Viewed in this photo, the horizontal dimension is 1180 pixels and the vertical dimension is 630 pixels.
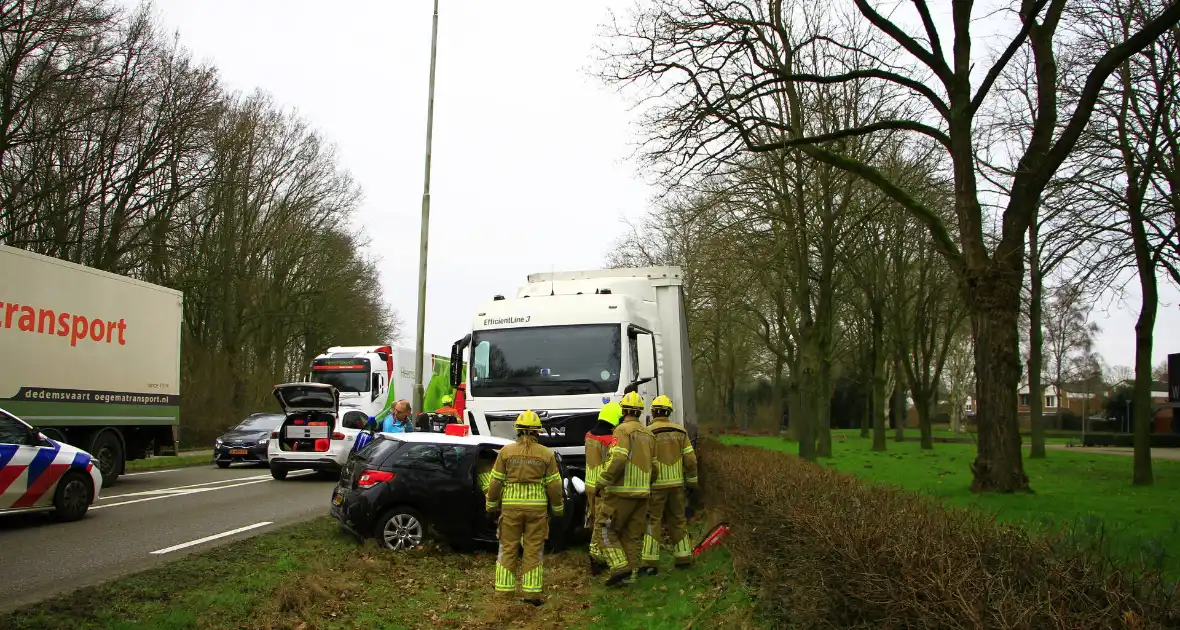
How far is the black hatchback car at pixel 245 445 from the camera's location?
25562 millimetres

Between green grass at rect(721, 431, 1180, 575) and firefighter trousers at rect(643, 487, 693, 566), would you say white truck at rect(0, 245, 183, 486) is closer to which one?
firefighter trousers at rect(643, 487, 693, 566)

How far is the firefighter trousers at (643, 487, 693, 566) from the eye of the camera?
9.89m

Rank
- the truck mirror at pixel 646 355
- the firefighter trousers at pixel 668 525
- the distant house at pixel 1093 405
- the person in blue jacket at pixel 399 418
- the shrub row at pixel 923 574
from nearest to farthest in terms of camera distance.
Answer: the shrub row at pixel 923 574 → the firefighter trousers at pixel 668 525 → the truck mirror at pixel 646 355 → the person in blue jacket at pixel 399 418 → the distant house at pixel 1093 405

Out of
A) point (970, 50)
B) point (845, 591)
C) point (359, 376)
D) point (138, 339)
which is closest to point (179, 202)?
point (359, 376)

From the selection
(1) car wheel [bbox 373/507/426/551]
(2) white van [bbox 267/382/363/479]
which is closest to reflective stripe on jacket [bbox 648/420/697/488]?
(1) car wheel [bbox 373/507/426/551]

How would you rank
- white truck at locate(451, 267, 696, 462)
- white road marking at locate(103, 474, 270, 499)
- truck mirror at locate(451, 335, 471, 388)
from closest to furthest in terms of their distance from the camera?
white truck at locate(451, 267, 696, 462), truck mirror at locate(451, 335, 471, 388), white road marking at locate(103, 474, 270, 499)

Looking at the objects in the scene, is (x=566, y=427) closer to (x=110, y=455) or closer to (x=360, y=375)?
(x=110, y=455)

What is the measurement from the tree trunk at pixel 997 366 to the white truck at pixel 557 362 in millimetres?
4973

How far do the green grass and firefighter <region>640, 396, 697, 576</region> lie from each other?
100 inches

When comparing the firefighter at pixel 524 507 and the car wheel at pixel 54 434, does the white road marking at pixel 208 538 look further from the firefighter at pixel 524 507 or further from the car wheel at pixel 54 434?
the car wheel at pixel 54 434

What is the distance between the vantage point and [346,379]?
97.8 ft

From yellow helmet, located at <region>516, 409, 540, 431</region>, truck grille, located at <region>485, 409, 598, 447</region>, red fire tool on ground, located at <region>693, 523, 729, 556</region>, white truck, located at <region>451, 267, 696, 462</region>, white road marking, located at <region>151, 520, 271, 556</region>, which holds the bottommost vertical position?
white road marking, located at <region>151, 520, 271, 556</region>

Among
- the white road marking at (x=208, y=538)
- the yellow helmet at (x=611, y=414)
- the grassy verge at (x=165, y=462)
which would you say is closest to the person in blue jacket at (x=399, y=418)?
the white road marking at (x=208, y=538)

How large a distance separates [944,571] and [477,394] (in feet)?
33.3
